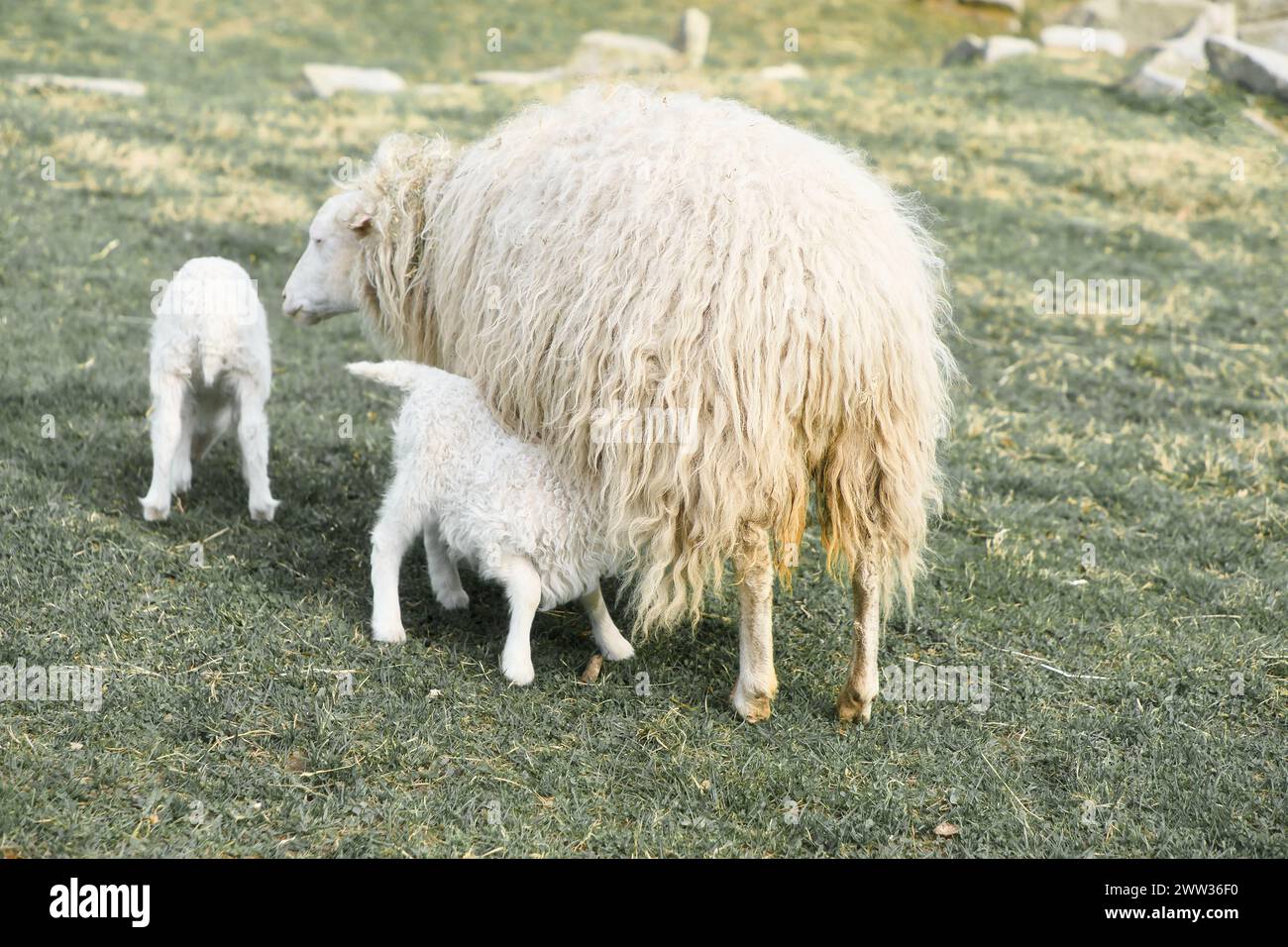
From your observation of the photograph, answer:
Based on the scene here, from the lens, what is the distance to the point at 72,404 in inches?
236

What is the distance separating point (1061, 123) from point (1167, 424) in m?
7.33

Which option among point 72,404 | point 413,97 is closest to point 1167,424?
point 72,404

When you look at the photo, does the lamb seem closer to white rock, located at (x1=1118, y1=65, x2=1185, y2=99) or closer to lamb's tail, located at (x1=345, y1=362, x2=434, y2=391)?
lamb's tail, located at (x1=345, y1=362, x2=434, y2=391)

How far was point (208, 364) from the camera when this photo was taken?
189 inches

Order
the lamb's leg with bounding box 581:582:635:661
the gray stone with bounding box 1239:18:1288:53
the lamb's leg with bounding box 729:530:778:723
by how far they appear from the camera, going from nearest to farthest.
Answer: the lamb's leg with bounding box 729:530:778:723, the lamb's leg with bounding box 581:582:635:661, the gray stone with bounding box 1239:18:1288:53

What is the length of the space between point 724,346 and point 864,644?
111 cm

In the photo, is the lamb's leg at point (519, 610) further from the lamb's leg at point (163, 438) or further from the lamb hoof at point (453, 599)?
the lamb's leg at point (163, 438)

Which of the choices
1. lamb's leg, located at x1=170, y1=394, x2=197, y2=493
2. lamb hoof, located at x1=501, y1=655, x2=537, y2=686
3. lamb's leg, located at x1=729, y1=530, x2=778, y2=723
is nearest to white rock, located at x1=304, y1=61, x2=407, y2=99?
lamb's leg, located at x1=170, y1=394, x2=197, y2=493

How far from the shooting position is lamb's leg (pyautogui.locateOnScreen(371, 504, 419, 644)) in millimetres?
4273

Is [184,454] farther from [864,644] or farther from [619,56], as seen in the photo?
[619,56]

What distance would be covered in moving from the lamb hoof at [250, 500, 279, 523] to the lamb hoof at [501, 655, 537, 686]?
148 centimetres

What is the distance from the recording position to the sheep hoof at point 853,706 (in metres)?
4.12

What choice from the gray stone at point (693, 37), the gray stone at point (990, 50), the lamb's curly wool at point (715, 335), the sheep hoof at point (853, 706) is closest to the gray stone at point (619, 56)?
the gray stone at point (693, 37)

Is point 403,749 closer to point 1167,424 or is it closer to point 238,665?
point 238,665
